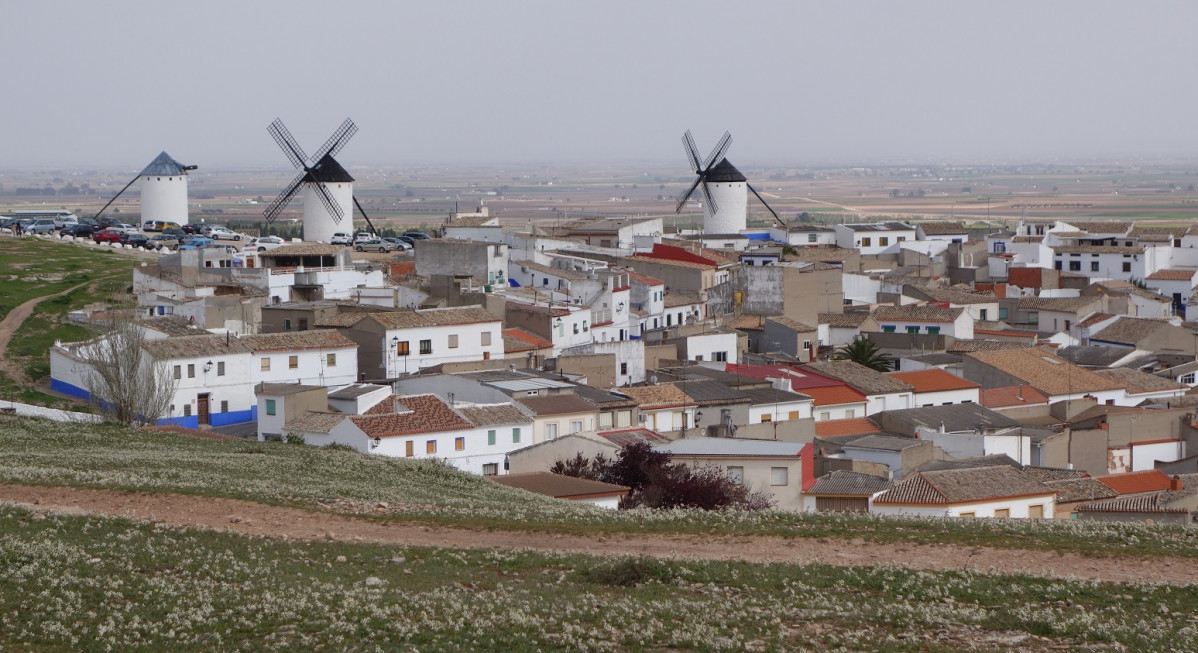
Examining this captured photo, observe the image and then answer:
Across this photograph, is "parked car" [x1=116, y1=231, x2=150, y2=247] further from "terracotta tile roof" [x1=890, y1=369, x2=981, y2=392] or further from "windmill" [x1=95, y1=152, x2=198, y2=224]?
"terracotta tile roof" [x1=890, y1=369, x2=981, y2=392]

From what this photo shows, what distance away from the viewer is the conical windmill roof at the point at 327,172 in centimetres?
7681

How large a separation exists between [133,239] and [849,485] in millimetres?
50865

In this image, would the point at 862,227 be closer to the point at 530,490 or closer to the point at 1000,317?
the point at 1000,317

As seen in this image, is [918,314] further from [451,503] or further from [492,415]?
[451,503]

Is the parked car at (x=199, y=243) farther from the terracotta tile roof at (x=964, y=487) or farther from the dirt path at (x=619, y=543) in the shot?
the dirt path at (x=619, y=543)

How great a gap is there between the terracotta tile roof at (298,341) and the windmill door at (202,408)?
1863mm

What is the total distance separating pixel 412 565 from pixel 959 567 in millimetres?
A: 5694

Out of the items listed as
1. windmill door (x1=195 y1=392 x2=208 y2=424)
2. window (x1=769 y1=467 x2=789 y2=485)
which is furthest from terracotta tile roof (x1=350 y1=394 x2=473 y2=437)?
windmill door (x1=195 y1=392 x2=208 y2=424)

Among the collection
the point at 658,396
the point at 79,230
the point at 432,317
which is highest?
the point at 79,230

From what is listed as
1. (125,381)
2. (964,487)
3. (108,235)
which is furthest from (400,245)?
(964,487)

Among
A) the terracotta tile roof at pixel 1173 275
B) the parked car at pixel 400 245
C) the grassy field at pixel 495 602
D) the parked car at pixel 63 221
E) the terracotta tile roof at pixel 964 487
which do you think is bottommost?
the terracotta tile roof at pixel 964 487

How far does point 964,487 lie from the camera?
89.9ft

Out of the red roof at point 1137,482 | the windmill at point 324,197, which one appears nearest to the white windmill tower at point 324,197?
the windmill at point 324,197

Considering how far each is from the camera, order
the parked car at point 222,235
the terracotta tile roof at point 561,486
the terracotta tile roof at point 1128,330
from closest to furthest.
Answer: the terracotta tile roof at point 561,486, the terracotta tile roof at point 1128,330, the parked car at point 222,235
